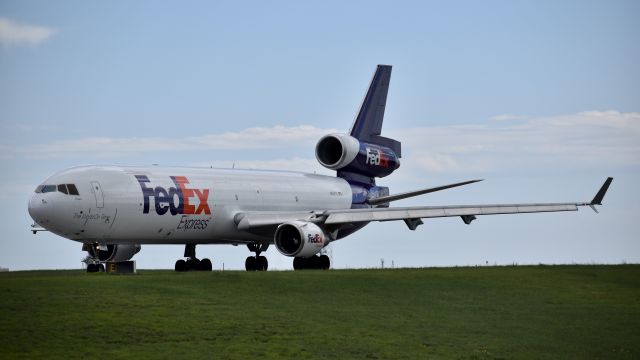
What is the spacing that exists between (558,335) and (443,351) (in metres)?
4.36

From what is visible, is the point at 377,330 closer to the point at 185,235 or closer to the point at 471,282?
the point at 471,282

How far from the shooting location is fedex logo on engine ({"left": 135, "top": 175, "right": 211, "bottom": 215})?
4400cm

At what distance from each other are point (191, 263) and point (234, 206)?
3.08m

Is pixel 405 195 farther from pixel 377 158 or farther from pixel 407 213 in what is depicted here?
pixel 407 213

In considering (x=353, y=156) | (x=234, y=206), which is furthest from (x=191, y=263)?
(x=353, y=156)

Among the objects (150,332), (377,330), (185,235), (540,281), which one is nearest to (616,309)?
(540,281)

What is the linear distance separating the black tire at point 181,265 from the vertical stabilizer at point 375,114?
12.3 metres

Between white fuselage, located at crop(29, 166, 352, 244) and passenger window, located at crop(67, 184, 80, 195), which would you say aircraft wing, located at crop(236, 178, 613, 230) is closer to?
white fuselage, located at crop(29, 166, 352, 244)

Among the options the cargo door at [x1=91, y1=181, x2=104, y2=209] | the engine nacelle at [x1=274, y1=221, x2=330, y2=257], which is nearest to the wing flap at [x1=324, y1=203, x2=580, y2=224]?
the engine nacelle at [x1=274, y1=221, x2=330, y2=257]

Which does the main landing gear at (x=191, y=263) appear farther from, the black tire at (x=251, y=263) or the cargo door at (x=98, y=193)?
the cargo door at (x=98, y=193)

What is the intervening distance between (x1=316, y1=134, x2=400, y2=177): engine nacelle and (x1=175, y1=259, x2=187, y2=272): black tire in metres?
10.00

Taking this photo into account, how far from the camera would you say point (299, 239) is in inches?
1811

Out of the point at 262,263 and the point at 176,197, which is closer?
the point at 176,197

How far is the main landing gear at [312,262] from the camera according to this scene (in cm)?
4791
